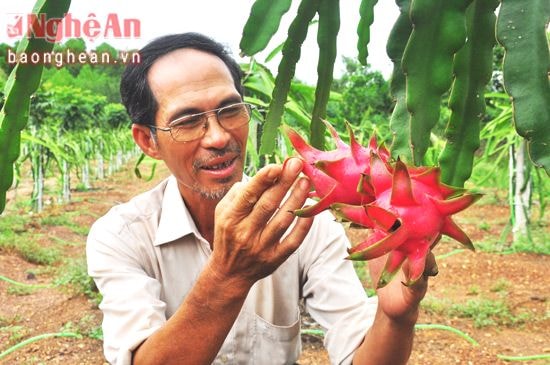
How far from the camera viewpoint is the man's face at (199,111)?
104cm

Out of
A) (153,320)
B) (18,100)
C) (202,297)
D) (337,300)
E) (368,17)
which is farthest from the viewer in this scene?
(337,300)

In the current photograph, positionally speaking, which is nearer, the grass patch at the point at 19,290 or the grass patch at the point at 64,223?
the grass patch at the point at 19,290

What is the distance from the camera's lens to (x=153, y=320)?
105 centimetres

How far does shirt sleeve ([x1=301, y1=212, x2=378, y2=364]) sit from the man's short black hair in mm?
398

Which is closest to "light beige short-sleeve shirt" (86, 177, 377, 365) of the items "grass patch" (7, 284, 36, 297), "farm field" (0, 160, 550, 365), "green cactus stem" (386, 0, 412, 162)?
"green cactus stem" (386, 0, 412, 162)

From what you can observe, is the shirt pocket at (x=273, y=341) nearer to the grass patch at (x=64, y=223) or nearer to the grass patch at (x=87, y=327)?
the grass patch at (x=87, y=327)

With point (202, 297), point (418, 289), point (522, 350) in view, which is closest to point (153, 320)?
point (202, 297)

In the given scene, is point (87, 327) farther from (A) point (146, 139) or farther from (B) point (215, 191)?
(B) point (215, 191)

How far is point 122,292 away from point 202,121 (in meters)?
0.36

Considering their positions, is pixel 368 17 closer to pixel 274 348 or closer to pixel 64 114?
pixel 274 348

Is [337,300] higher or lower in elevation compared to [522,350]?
higher

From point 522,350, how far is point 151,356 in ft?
6.41

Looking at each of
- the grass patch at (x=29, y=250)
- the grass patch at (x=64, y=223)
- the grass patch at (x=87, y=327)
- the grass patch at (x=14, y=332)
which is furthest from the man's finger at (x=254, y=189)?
the grass patch at (x=64, y=223)

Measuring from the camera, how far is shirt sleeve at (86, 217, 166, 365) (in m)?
1.03
